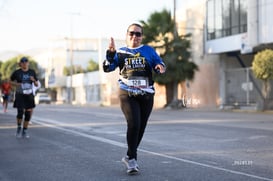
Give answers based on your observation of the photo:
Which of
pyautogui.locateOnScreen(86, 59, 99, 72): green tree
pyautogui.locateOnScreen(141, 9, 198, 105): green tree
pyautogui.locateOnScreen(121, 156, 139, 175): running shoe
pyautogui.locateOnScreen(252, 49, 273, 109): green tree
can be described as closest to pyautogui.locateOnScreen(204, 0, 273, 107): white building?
pyautogui.locateOnScreen(141, 9, 198, 105): green tree

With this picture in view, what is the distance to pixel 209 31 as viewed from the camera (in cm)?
3759

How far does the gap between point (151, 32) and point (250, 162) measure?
1142 inches

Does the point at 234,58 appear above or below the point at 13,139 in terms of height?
above

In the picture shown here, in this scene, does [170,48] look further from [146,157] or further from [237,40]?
[146,157]

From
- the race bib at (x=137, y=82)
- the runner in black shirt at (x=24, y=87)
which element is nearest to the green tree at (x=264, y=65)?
the runner in black shirt at (x=24, y=87)

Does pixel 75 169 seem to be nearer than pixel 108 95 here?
Yes

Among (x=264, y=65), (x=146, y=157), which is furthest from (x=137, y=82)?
(x=264, y=65)

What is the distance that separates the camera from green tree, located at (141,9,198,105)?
3481 cm

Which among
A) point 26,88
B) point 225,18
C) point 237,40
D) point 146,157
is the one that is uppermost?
point 225,18

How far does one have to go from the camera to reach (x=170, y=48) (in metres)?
35.7

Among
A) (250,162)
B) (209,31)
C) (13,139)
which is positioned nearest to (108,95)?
(209,31)

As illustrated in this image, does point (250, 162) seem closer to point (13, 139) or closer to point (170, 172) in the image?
point (170, 172)

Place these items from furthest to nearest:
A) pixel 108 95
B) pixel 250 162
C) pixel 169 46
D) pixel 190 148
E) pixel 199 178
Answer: pixel 108 95
pixel 169 46
pixel 190 148
pixel 250 162
pixel 199 178

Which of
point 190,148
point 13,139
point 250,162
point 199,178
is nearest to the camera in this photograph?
point 199,178
